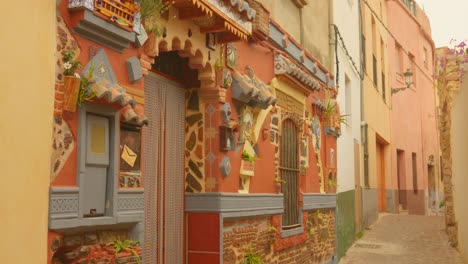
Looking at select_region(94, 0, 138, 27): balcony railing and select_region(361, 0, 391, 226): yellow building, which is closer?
select_region(94, 0, 138, 27): balcony railing

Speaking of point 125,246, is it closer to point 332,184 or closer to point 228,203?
point 228,203

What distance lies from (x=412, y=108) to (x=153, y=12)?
19.9 meters

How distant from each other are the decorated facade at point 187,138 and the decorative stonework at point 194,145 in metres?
0.01

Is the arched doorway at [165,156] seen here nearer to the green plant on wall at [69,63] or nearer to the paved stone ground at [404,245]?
the green plant on wall at [69,63]

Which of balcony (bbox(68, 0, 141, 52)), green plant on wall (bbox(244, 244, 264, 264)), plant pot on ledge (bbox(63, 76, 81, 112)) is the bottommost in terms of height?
green plant on wall (bbox(244, 244, 264, 264))

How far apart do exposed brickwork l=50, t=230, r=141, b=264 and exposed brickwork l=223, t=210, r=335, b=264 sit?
2023 millimetres

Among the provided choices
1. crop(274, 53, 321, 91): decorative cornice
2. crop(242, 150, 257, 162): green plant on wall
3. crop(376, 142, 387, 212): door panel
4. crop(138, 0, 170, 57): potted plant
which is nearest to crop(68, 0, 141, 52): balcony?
crop(138, 0, 170, 57): potted plant

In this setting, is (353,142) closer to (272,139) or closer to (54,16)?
(272,139)

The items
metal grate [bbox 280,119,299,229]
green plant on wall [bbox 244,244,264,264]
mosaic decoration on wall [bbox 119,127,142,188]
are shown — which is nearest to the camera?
mosaic decoration on wall [bbox 119,127,142,188]

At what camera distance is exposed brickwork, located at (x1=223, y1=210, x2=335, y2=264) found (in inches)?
261

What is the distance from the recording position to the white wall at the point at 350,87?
12.5m

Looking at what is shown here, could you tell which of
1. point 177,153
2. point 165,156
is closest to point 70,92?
point 165,156

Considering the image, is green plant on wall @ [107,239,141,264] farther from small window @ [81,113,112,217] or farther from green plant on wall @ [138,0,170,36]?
green plant on wall @ [138,0,170,36]

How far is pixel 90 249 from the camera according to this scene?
4.15 meters
